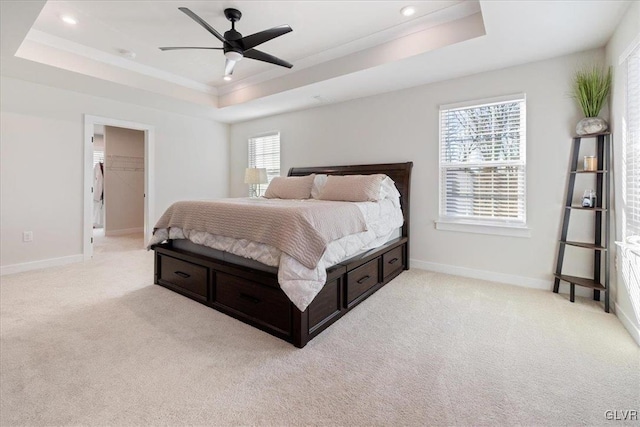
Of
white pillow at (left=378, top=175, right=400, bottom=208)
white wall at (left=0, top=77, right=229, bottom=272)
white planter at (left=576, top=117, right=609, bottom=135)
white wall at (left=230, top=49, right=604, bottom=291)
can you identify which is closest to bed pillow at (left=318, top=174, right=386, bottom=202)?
white pillow at (left=378, top=175, right=400, bottom=208)

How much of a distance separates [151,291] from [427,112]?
388 cm

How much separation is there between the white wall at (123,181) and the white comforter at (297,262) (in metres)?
4.58

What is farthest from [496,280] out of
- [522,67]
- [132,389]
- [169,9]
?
[169,9]

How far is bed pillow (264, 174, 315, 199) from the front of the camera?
159 inches

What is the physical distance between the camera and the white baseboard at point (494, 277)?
3001 millimetres

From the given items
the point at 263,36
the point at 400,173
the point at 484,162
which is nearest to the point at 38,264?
the point at 263,36

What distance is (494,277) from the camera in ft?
11.1

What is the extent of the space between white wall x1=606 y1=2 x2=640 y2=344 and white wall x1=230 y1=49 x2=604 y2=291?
0.37 m

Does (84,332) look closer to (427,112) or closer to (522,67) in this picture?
(427,112)

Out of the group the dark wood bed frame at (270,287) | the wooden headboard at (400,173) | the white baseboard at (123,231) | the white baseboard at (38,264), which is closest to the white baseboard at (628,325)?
the dark wood bed frame at (270,287)

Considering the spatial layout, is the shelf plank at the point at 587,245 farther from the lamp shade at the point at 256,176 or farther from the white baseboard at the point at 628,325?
the lamp shade at the point at 256,176

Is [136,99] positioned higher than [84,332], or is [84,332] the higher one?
[136,99]

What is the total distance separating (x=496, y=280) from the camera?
336 cm

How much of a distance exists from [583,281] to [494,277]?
79cm
